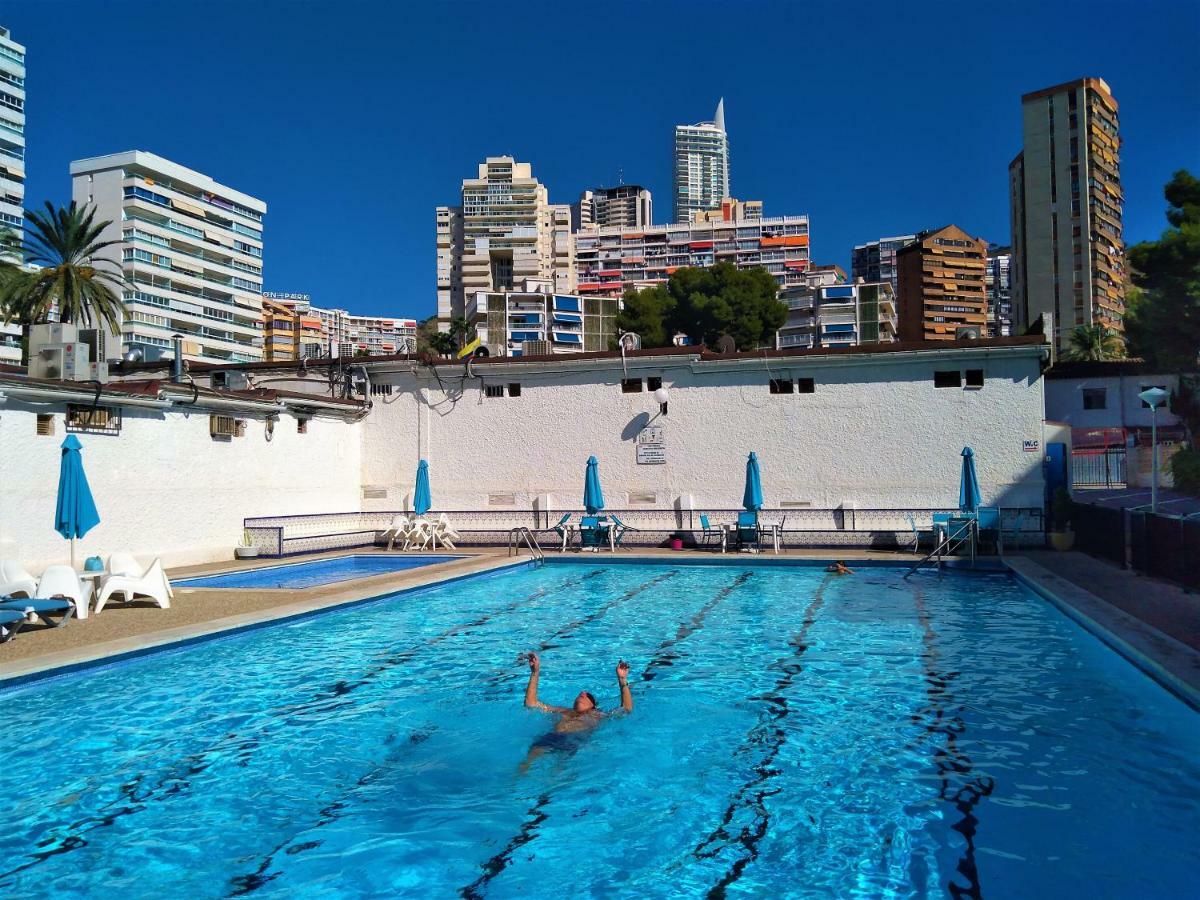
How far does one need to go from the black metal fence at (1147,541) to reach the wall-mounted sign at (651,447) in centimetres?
995

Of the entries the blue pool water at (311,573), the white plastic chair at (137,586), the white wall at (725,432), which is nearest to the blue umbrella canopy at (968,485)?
the white wall at (725,432)

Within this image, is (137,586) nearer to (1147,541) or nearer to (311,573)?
(311,573)

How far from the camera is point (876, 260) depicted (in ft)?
550

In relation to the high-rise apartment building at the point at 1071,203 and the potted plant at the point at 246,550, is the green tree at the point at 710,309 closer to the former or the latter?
the high-rise apartment building at the point at 1071,203

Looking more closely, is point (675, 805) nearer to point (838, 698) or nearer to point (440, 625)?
point (838, 698)

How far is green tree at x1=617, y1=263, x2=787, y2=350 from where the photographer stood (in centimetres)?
6662

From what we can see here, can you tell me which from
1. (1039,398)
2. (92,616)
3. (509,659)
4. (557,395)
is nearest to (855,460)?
(1039,398)

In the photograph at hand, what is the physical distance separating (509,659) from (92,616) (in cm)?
639

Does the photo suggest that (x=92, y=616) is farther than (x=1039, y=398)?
No

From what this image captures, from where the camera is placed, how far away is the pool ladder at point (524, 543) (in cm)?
2000

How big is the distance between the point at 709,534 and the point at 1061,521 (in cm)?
829

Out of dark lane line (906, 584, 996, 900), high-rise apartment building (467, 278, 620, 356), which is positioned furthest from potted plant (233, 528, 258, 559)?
high-rise apartment building (467, 278, 620, 356)

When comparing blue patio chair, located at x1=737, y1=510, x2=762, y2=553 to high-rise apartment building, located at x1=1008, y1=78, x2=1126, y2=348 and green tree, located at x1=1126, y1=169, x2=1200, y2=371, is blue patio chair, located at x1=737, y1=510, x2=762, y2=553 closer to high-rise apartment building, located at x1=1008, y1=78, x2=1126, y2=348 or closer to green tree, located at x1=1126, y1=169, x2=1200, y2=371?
green tree, located at x1=1126, y1=169, x2=1200, y2=371

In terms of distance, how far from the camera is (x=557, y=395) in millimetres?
23172
